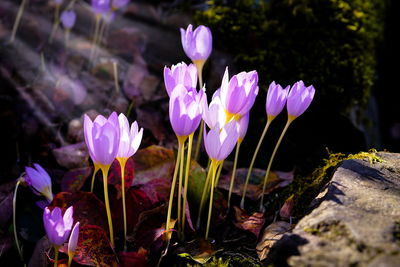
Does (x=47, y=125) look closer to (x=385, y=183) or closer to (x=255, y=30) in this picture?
(x=255, y=30)

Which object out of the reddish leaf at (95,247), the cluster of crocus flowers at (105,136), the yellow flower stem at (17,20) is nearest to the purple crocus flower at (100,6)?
the yellow flower stem at (17,20)

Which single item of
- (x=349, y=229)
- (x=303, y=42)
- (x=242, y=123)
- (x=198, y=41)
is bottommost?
(x=349, y=229)

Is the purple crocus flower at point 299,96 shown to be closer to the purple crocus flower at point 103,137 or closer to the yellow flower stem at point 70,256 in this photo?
the purple crocus flower at point 103,137

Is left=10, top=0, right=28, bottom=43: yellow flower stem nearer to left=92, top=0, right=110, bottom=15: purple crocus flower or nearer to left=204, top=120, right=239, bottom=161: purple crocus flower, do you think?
left=92, top=0, right=110, bottom=15: purple crocus flower

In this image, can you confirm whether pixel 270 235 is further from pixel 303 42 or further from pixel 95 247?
pixel 303 42

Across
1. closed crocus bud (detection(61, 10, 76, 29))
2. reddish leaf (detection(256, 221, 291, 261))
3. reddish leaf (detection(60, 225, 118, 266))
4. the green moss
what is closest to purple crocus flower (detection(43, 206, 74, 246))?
reddish leaf (detection(60, 225, 118, 266))

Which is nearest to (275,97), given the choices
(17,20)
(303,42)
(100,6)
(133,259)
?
(133,259)

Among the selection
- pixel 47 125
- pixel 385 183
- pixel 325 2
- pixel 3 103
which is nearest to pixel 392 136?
pixel 325 2
